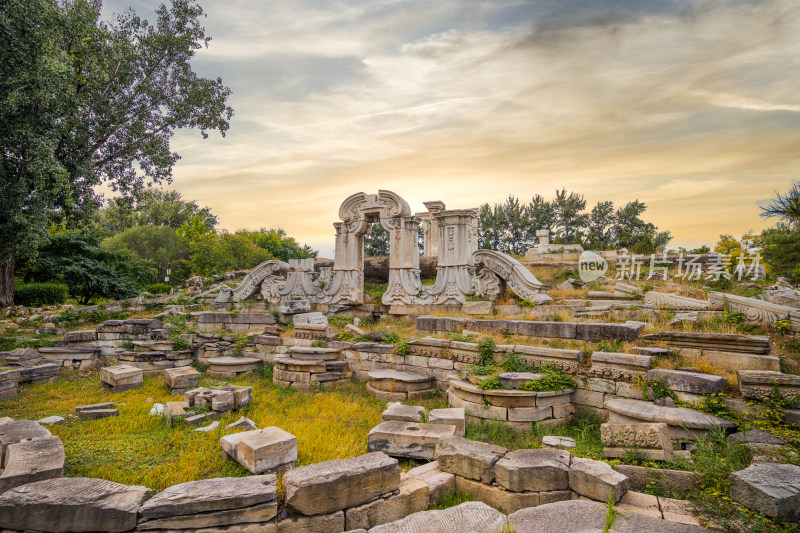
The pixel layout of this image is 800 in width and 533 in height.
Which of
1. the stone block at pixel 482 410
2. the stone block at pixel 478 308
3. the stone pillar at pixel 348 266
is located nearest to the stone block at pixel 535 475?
the stone block at pixel 482 410

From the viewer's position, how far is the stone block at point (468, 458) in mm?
3975

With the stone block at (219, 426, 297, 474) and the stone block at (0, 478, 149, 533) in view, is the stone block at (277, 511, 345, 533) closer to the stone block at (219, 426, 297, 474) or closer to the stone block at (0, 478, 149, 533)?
the stone block at (219, 426, 297, 474)

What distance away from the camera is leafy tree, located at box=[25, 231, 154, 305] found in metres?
17.2

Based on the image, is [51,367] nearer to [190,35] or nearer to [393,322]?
[393,322]

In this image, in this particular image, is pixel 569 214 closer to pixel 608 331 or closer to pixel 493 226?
pixel 493 226

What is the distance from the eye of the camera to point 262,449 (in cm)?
412

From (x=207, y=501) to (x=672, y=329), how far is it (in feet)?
22.8

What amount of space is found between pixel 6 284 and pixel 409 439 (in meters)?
17.3

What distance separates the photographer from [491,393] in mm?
5840

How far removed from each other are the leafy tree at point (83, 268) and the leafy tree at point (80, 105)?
107 inches

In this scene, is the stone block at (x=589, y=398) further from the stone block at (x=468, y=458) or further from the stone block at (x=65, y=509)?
the stone block at (x=65, y=509)

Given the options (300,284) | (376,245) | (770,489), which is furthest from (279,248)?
(770,489)

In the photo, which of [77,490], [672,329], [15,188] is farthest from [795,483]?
[15,188]

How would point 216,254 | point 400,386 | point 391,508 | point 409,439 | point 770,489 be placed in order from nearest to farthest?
point 770,489
point 391,508
point 409,439
point 400,386
point 216,254
